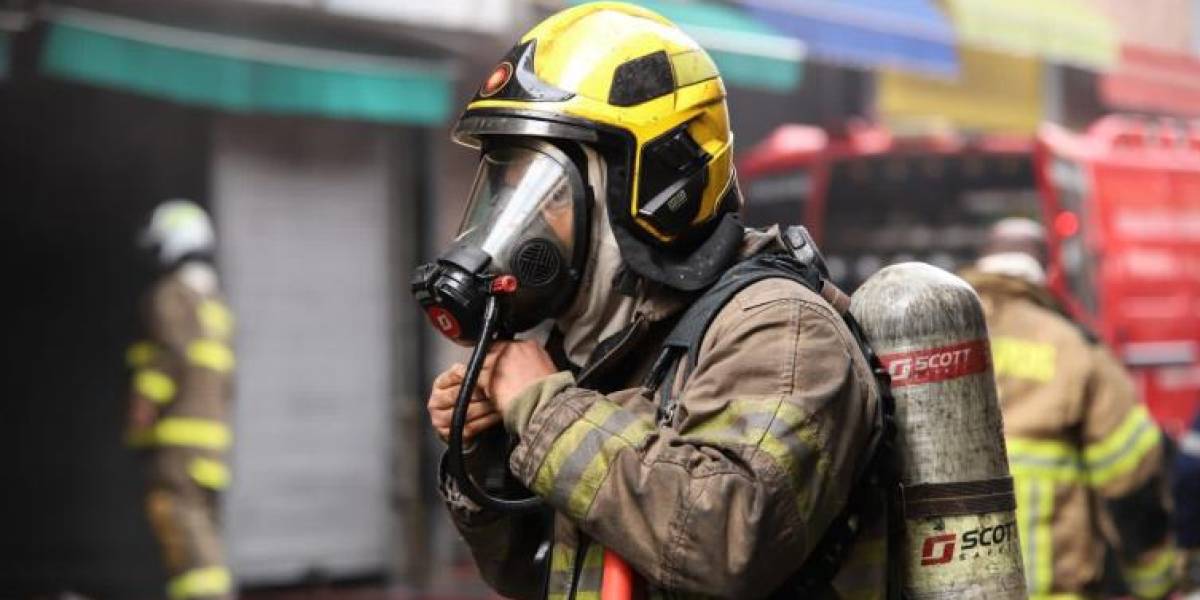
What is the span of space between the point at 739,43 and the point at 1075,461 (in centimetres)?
664

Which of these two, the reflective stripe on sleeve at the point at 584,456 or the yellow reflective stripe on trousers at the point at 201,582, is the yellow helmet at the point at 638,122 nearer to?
the reflective stripe on sleeve at the point at 584,456

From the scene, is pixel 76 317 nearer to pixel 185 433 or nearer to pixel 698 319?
pixel 185 433

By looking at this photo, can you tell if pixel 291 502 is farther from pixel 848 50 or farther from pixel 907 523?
pixel 907 523

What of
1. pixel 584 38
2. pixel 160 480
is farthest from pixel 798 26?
pixel 584 38

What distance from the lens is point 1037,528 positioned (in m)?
4.49

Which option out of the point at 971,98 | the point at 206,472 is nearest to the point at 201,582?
the point at 206,472

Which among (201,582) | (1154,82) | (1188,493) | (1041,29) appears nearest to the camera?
(1188,493)

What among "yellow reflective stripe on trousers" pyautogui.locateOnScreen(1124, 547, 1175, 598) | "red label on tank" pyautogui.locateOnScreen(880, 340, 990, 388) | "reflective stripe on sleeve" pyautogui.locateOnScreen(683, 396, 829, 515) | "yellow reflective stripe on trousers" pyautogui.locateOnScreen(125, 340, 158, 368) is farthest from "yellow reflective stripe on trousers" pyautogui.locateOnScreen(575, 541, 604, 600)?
"yellow reflective stripe on trousers" pyautogui.locateOnScreen(125, 340, 158, 368)

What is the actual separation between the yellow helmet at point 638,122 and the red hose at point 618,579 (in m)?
0.39

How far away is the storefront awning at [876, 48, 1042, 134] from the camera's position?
12.9 meters

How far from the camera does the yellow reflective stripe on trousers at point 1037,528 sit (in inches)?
176

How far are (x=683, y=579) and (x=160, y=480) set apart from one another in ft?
20.1

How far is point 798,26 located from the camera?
1129 cm

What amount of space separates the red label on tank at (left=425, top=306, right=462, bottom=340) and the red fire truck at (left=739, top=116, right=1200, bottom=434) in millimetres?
8432
